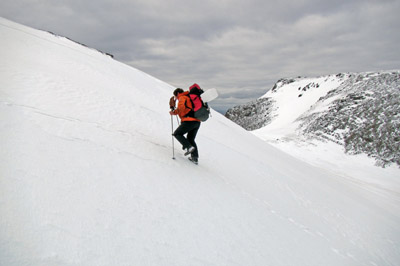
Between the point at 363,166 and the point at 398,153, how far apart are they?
4.49 m

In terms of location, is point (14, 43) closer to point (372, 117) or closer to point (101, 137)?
point (101, 137)

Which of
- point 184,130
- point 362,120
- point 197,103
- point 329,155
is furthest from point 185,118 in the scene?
point 362,120

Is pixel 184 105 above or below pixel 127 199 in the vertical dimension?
above

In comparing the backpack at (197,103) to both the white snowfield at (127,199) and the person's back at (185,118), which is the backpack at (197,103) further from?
the white snowfield at (127,199)

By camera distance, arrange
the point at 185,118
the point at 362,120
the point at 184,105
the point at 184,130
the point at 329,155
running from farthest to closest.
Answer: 1. the point at 362,120
2. the point at 329,155
3. the point at 184,130
4. the point at 185,118
5. the point at 184,105

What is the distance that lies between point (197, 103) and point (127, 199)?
3.12 meters

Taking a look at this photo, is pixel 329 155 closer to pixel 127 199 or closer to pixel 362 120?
pixel 362 120

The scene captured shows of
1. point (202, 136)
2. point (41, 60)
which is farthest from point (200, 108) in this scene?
point (41, 60)

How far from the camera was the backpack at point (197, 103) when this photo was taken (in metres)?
5.79

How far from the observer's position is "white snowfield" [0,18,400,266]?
8.69ft

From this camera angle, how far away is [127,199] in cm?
364

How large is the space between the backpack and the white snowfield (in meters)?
1.47

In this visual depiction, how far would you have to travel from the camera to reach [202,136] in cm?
1034

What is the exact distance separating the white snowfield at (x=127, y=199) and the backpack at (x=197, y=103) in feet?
4.84
